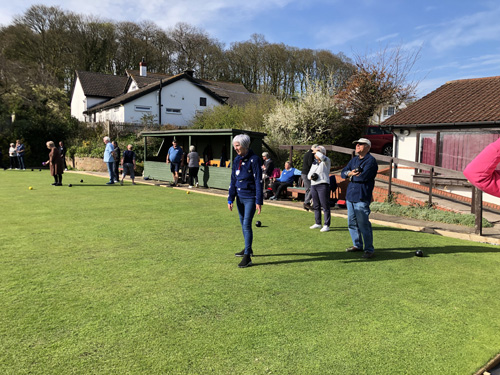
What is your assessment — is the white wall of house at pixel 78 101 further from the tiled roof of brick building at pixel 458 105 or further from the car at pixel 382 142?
the tiled roof of brick building at pixel 458 105

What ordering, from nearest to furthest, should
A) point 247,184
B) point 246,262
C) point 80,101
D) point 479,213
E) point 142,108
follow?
point 246,262
point 247,184
point 479,213
point 142,108
point 80,101

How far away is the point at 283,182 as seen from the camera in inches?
502

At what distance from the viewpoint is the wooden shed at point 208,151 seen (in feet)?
49.7

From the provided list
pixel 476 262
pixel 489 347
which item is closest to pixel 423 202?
pixel 476 262

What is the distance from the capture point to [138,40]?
48000mm

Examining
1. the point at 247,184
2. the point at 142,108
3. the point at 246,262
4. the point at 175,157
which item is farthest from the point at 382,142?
the point at 142,108

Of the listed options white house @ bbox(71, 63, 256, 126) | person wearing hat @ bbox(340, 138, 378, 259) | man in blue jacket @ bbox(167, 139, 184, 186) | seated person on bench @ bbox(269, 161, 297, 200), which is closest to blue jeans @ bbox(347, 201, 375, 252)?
person wearing hat @ bbox(340, 138, 378, 259)

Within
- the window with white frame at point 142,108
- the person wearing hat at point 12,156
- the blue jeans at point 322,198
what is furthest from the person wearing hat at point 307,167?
the window with white frame at point 142,108

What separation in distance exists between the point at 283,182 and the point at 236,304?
359 inches

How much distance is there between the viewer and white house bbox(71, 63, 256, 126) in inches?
1303

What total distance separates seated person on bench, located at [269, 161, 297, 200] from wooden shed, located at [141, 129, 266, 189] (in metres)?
2.52

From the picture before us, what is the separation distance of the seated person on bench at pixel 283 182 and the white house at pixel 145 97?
1977cm

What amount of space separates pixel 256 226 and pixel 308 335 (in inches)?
186

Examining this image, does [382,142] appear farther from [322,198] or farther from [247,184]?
[247,184]
